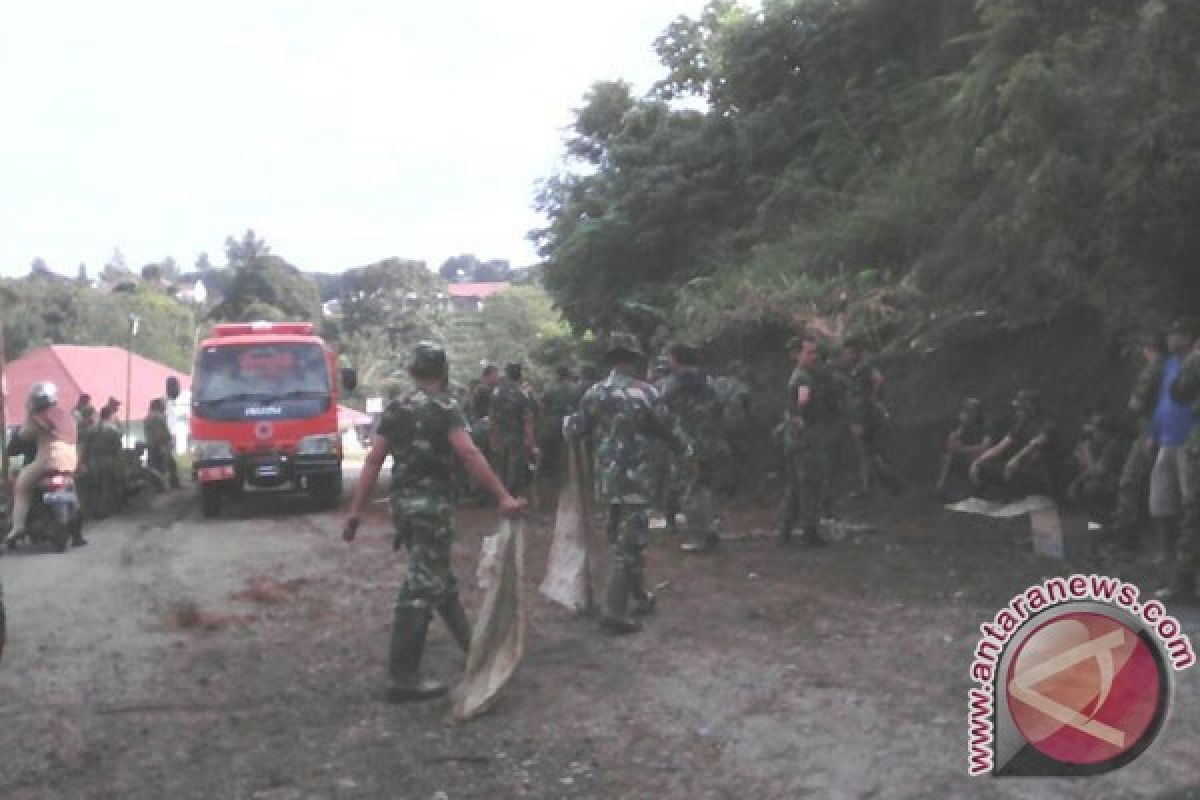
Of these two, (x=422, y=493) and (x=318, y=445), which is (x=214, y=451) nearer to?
(x=318, y=445)

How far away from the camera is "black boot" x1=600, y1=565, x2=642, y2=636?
7344 millimetres

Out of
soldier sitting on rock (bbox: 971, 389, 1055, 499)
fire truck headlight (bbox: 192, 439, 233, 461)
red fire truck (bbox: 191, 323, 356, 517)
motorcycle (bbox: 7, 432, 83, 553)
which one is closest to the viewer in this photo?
soldier sitting on rock (bbox: 971, 389, 1055, 499)

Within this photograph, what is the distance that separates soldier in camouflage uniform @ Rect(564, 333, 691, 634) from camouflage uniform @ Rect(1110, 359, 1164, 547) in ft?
10.8

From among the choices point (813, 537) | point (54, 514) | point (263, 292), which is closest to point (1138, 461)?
point (813, 537)

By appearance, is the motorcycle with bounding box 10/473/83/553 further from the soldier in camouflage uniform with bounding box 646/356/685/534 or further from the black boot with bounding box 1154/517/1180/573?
the black boot with bounding box 1154/517/1180/573

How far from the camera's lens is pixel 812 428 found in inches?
396

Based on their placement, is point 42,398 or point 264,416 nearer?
point 42,398

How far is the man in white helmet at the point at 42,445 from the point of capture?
37.1 feet

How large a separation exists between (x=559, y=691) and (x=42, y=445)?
24.6ft

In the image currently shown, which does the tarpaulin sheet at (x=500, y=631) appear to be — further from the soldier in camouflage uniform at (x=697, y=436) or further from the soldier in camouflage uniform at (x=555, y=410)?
the soldier in camouflage uniform at (x=555, y=410)

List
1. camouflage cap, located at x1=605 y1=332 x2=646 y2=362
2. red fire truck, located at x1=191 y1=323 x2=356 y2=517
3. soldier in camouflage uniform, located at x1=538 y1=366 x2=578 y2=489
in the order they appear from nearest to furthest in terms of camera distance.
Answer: camouflage cap, located at x1=605 y1=332 x2=646 y2=362, red fire truck, located at x1=191 y1=323 x2=356 y2=517, soldier in camouflage uniform, located at x1=538 y1=366 x2=578 y2=489

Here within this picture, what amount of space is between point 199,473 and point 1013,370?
9382 millimetres

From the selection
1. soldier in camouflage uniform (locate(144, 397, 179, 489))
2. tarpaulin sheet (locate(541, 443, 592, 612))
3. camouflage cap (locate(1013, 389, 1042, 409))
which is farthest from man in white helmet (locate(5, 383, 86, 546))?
camouflage cap (locate(1013, 389, 1042, 409))

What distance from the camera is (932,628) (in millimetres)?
7223
